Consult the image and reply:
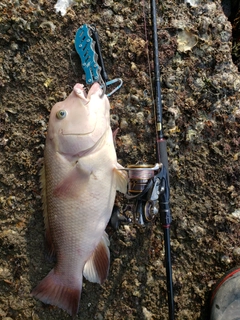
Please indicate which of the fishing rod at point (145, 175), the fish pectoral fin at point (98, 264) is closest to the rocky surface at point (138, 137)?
the fishing rod at point (145, 175)

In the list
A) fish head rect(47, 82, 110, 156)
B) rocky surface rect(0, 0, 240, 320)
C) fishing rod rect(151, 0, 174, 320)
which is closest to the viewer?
fish head rect(47, 82, 110, 156)

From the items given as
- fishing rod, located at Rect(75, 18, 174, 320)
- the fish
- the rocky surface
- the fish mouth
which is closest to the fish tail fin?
the fish

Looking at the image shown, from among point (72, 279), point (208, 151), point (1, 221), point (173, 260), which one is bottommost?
point (173, 260)

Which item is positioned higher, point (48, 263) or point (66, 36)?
point (66, 36)

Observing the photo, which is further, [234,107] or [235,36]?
[235,36]

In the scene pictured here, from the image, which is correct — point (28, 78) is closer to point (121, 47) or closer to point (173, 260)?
point (121, 47)

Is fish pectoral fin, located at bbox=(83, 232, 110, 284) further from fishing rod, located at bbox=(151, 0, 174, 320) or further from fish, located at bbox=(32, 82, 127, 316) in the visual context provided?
fishing rod, located at bbox=(151, 0, 174, 320)

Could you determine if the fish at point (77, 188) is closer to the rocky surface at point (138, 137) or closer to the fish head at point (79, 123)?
the fish head at point (79, 123)

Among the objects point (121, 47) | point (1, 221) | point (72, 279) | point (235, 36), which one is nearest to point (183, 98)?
point (121, 47)
